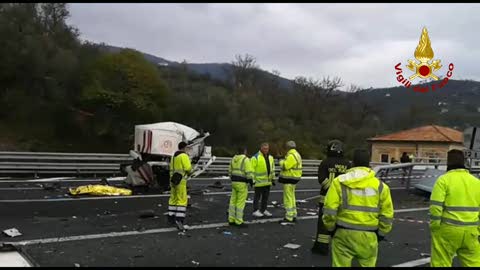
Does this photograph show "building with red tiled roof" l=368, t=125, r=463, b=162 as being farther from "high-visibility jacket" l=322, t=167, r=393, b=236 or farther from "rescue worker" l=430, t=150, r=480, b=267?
"high-visibility jacket" l=322, t=167, r=393, b=236

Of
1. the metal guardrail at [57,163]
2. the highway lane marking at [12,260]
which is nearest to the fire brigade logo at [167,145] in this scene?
the metal guardrail at [57,163]

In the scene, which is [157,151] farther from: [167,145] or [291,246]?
[291,246]

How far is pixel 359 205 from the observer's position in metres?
5.24

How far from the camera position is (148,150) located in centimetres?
1538

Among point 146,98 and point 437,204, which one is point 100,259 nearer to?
point 437,204

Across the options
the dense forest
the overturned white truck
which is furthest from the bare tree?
the overturned white truck

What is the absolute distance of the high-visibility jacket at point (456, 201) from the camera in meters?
5.68

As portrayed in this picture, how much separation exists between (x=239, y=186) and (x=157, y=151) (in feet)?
19.6

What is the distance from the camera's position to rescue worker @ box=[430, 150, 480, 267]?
18.5ft

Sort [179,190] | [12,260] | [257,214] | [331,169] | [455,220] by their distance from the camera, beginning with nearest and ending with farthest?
[455,220] → [12,260] → [331,169] → [179,190] → [257,214]

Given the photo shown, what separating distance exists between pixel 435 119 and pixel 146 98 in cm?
4075

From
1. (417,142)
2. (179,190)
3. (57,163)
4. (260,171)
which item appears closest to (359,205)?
(179,190)

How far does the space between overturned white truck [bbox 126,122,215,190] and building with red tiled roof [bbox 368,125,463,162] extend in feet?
175

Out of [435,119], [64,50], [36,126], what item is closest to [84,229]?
[36,126]
